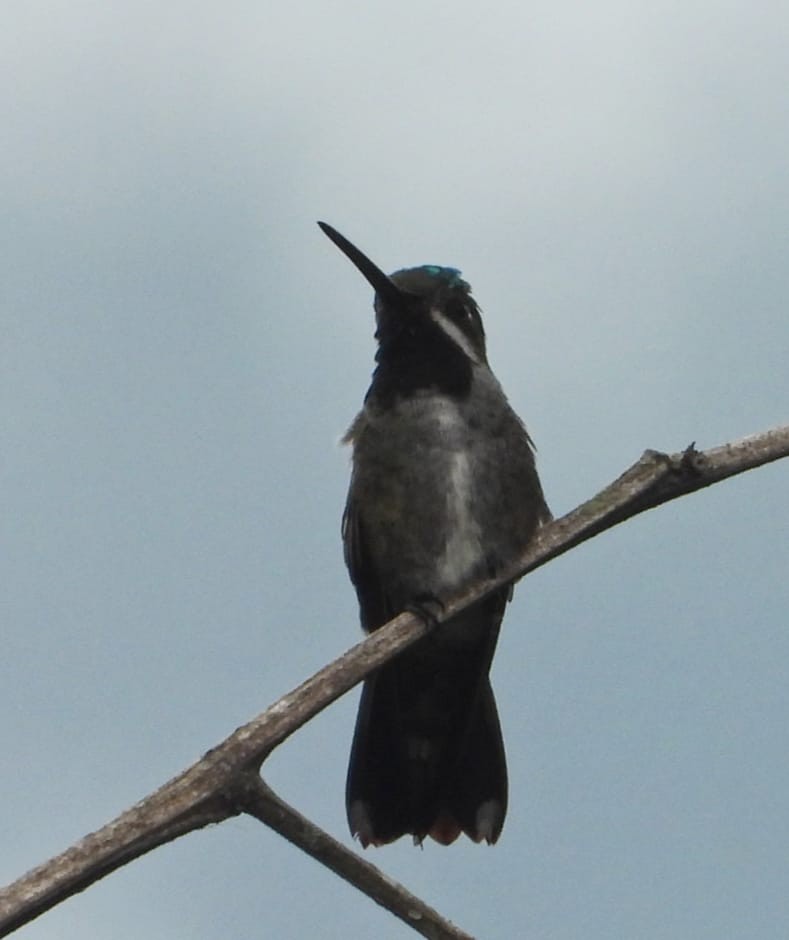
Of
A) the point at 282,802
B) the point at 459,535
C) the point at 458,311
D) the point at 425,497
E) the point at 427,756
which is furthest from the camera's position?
the point at 458,311

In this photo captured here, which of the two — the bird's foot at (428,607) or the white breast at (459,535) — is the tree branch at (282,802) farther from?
the white breast at (459,535)

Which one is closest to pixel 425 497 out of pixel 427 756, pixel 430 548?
pixel 430 548

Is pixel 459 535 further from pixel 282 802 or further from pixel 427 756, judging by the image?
pixel 282 802

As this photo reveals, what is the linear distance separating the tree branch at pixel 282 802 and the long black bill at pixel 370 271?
3.10m

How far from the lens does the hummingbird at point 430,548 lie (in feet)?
25.9

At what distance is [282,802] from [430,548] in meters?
3.10

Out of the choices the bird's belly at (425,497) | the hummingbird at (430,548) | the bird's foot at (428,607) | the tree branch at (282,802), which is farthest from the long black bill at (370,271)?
the tree branch at (282,802)

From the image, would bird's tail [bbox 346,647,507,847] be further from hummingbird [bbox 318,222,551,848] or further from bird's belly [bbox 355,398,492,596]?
bird's belly [bbox 355,398,492,596]

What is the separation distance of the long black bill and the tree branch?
310cm

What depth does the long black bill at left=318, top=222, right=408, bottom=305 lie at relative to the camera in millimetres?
8570

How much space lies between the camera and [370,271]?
8742 millimetres

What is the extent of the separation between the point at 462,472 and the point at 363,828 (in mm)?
1679

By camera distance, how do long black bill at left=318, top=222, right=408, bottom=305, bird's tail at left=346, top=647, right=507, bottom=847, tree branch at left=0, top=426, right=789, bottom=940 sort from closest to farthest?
1. tree branch at left=0, top=426, right=789, bottom=940
2. bird's tail at left=346, top=647, right=507, bottom=847
3. long black bill at left=318, top=222, right=408, bottom=305

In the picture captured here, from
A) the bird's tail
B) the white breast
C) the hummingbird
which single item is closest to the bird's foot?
the hummingbird
